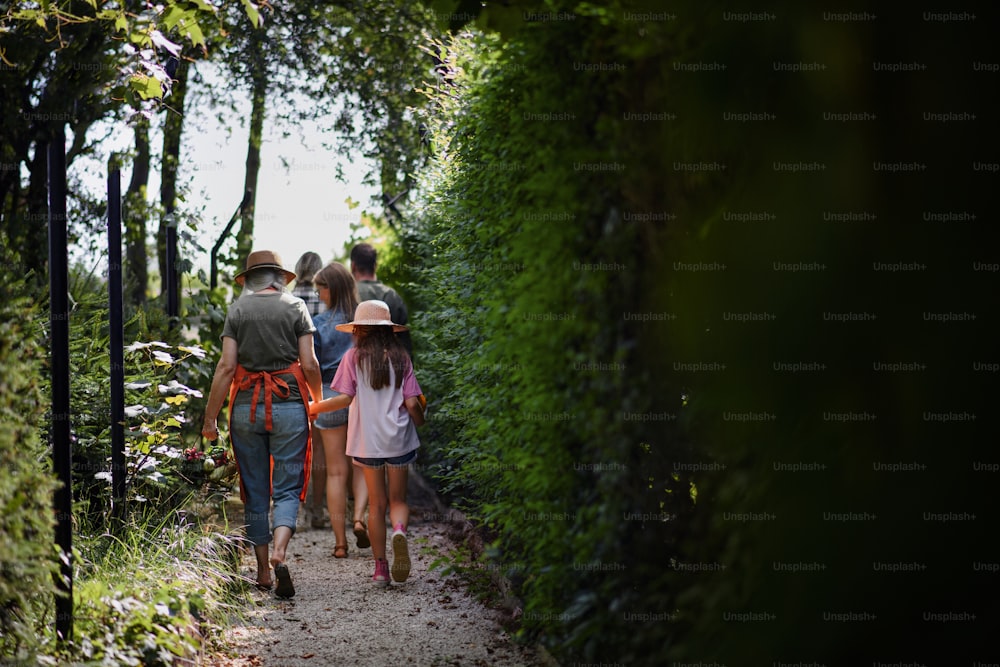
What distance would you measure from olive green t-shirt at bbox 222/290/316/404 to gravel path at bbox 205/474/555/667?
1338 mm

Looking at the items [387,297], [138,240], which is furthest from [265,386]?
[138,240]

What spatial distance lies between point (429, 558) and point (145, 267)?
7123 millimetres

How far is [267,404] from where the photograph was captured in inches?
268

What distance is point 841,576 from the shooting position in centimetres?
286

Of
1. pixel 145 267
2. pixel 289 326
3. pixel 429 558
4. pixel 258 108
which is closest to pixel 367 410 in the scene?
pixel 289 326

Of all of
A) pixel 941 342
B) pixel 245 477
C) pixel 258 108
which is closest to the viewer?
pixel 941 342

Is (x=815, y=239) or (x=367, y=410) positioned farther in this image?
(x=367, y=410)

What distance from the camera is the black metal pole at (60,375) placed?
14.6 ft

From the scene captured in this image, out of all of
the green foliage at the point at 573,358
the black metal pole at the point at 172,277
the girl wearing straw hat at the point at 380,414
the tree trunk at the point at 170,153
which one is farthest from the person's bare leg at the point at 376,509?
the tree trunk at the point at 170,153

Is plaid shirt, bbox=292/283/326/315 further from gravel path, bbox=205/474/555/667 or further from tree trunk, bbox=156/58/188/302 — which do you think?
tree trunk, bbox=156/58/188/302

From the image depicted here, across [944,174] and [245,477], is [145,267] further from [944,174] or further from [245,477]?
[944,174]

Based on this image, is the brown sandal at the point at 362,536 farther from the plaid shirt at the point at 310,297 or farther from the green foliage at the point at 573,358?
the green foliage at the point at 573,358

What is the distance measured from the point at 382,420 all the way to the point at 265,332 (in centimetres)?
97

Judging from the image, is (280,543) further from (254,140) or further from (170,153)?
(254,140)
